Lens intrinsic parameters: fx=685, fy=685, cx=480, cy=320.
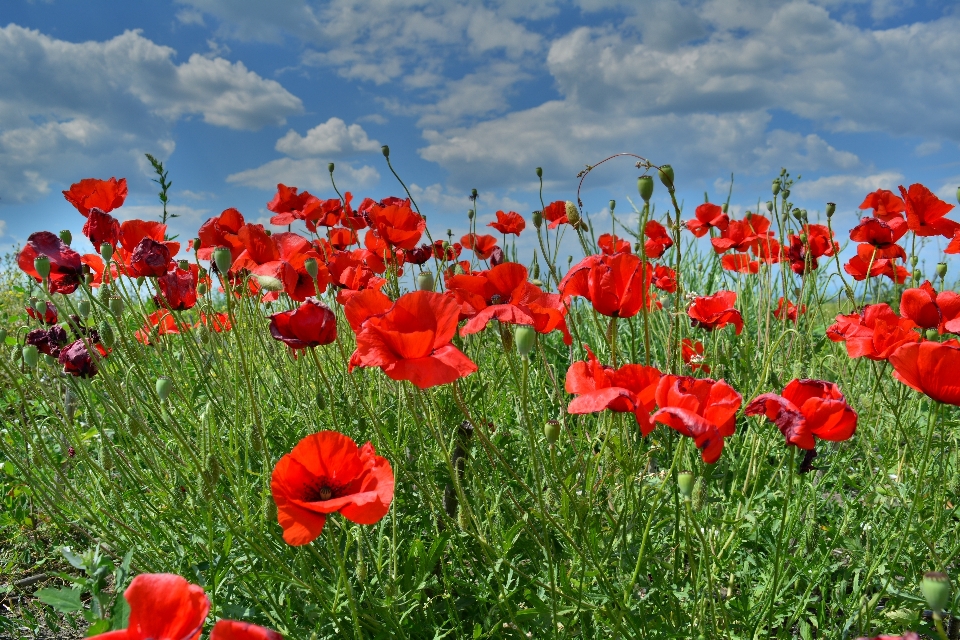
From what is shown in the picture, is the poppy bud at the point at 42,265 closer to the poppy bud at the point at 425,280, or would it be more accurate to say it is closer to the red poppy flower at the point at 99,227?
the red poppy flower at the point at 99,227

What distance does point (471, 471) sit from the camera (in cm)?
191

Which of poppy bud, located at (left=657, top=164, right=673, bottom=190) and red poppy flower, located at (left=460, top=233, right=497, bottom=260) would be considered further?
red poppy flower, located at (left=460, top=233, right=497, bottom=260)

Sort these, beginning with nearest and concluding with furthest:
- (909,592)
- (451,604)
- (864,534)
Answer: (451,604)
(909,592)
(864,534)

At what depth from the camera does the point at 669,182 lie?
1521 mm

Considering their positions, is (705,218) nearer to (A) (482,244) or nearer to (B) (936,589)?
(A) (482,244)

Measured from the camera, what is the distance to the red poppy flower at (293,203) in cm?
330

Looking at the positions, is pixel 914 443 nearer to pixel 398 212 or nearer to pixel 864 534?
pixel 864 534

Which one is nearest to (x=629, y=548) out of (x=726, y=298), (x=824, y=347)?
(x=726, y=298)

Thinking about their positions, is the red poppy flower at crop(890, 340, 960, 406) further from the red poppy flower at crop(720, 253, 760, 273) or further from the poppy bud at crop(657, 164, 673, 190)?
the red poppy flower at crop(720, 253, 760, 273)

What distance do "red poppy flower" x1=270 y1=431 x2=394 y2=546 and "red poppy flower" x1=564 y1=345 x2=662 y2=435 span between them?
1.28ft

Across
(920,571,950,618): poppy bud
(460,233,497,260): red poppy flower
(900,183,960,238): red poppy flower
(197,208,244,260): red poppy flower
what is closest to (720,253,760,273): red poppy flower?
(900,183,960,238): red poppy flower

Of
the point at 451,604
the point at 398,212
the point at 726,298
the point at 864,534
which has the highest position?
the point at 398,212

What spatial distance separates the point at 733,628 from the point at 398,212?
1.70 metres

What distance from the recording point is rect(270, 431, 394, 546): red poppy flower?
114 cm
